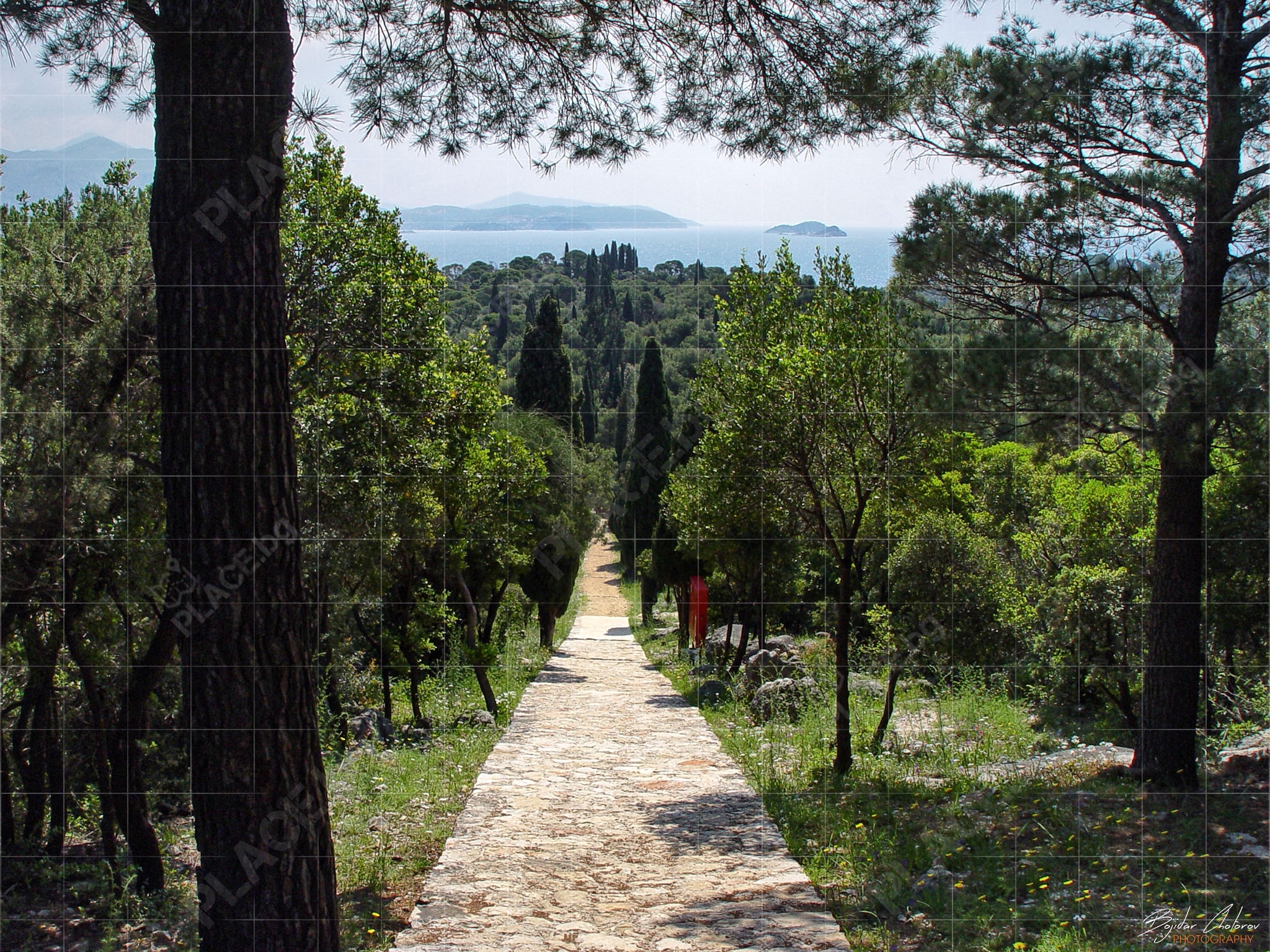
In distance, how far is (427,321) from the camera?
539 cm

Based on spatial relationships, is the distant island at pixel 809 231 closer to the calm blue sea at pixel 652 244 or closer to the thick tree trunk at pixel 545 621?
the calm blue sea at pixel 652 244

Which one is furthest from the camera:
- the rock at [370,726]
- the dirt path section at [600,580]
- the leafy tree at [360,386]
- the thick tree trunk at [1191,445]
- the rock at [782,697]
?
the dirt path section at [600,580]

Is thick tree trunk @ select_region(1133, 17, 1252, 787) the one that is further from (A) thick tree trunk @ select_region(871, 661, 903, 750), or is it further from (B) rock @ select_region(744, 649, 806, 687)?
(B) rock @ select_region(744, 649, 806, 687)

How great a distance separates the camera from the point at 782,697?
21.2ft

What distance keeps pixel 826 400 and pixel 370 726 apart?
3819 mm

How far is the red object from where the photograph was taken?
7695mm

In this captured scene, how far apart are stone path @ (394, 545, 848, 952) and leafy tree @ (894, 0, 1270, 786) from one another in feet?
7.07

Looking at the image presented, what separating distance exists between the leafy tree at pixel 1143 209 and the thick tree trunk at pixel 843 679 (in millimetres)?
1587

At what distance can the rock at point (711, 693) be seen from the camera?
7.94m

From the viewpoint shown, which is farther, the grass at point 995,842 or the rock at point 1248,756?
the rock at point 1248,756

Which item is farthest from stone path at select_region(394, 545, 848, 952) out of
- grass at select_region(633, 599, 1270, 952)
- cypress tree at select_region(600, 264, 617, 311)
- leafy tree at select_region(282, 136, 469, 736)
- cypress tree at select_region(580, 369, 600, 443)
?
cypress tree at select_region(600, 264, 617, 311)

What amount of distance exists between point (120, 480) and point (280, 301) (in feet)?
6.85

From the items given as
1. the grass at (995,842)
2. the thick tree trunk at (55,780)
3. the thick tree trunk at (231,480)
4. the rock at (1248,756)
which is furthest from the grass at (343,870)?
the rock at (1248,756)

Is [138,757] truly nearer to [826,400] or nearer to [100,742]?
[100,742]
